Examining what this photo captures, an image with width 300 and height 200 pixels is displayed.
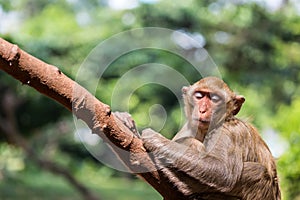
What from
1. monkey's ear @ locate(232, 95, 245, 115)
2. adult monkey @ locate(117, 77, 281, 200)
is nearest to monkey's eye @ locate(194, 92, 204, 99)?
adult monkey @ locate(117, 77, 281, 200)

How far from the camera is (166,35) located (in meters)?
13.8

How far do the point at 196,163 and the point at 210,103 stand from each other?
78 centimetres

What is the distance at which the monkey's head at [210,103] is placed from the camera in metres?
4.82

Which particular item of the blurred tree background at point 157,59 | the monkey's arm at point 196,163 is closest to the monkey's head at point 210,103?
the monkey's arm at point 196,163

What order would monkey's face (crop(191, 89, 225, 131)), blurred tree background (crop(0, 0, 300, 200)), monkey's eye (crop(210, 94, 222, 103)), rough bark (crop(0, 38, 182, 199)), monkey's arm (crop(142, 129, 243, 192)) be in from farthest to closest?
blurred tree background (crop(0, 0, 300, 200)), monkey's eye (crop(210, 94, 222, 103)), monkey's face (crop(191, 89, 225, 131)), monkey's arm (crop(142, 129, 243, 192)), rough bark (crop(0, 38, 182, 199))

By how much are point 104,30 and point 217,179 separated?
11.7 meters

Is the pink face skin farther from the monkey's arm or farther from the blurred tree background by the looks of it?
the blurred tree background

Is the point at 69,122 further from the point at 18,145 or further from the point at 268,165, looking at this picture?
the point at 268,165

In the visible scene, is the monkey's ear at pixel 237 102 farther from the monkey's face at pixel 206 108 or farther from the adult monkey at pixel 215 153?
the monkey's face at pixel 206 108

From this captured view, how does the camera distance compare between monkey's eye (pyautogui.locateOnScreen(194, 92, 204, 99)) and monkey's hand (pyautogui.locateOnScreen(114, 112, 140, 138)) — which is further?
monkey's eye (pyautogui.locateOnScreen(194, 92, 204, 99))

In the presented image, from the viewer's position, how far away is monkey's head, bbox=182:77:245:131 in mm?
4816

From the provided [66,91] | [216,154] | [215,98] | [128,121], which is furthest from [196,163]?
[66,91]

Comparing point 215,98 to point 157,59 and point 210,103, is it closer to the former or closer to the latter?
point 210,103

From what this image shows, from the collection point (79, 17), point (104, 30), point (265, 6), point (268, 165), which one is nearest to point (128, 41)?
point (104, 30)
